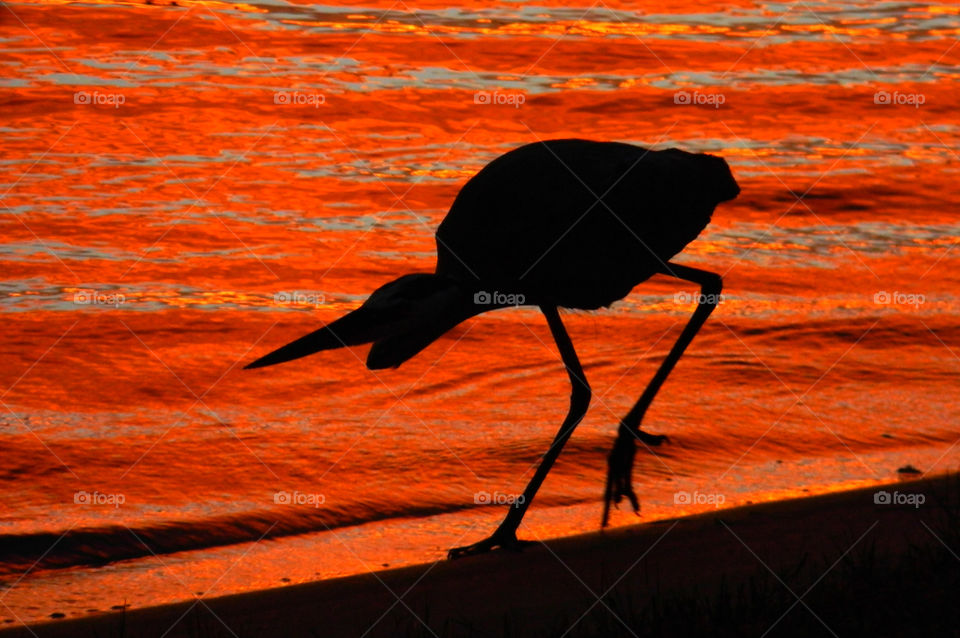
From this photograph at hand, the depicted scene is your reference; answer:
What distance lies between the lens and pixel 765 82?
12734 mm

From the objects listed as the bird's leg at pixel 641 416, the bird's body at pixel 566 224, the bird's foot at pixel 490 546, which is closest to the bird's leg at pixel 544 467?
the bird's foot at pixel 490 546

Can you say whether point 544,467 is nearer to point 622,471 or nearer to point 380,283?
point 622,471

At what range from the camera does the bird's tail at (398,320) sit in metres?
4.47

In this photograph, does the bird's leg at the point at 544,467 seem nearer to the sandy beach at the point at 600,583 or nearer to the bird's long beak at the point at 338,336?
the sandy beach at the point at 600,583

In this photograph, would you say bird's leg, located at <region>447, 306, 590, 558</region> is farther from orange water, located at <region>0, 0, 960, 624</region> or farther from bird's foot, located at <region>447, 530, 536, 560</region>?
orange water, located at <region>0, 0, 960, 624</region>

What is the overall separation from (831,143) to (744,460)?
573 cm

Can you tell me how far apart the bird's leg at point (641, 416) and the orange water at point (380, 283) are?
0.25 feet

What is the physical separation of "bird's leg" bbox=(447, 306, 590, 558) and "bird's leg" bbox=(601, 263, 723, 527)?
48 centimetres

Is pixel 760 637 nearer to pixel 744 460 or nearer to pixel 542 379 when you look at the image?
pixel 744 460

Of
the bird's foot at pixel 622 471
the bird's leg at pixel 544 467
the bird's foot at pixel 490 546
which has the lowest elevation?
the bird's foot at pixel 622 471

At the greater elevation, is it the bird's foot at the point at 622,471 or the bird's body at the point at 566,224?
the bird's body at the point at 566,224

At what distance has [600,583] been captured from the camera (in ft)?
15.1

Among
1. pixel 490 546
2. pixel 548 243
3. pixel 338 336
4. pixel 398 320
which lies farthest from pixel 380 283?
pixel 338 336

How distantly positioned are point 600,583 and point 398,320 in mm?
1049
